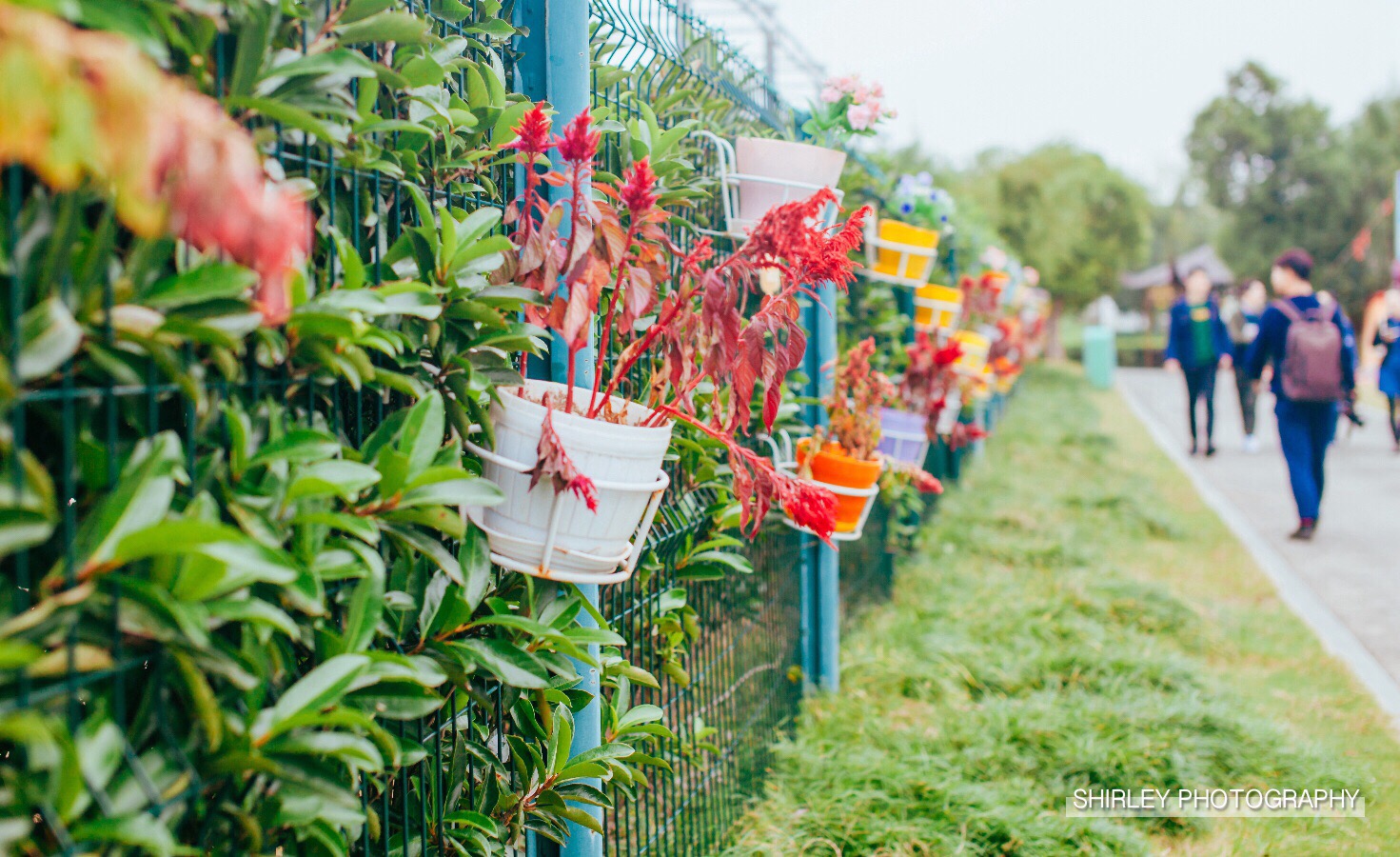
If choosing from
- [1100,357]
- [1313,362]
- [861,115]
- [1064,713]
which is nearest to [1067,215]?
[1100,357]

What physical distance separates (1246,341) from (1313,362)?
613 centimetres

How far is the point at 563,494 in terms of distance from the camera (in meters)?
1.40

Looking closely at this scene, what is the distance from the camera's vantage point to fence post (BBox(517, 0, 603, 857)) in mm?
1761

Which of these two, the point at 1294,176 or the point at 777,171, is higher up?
the point at 1294,176

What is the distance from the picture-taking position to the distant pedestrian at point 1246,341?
10.5 meters

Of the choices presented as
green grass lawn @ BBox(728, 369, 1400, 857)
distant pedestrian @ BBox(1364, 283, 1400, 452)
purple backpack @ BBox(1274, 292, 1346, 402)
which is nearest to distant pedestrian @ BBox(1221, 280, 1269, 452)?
distant pedestrian @ BBox(1364, 283, 1400, 452)

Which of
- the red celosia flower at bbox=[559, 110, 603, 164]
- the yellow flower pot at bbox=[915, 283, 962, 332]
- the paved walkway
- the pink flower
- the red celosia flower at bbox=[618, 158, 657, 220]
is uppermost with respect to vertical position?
the pink flower

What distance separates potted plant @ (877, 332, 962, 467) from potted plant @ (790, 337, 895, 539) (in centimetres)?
33

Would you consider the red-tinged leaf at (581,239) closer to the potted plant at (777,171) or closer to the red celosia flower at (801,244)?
the red celosia flower at (801,244)

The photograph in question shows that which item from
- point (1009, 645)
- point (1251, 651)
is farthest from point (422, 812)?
point (1251, 651)

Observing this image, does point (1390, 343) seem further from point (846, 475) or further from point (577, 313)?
point (577, 313)

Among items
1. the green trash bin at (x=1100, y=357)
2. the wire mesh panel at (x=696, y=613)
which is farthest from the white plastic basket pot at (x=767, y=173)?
the green trash bin at (x=1100, y=357)

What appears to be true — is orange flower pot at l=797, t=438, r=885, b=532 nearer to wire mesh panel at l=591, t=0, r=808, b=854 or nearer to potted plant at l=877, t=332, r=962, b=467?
wire mesh panel at l=591, t=0, r=808, b=854

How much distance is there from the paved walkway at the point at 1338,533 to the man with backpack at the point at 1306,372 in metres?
0.42
